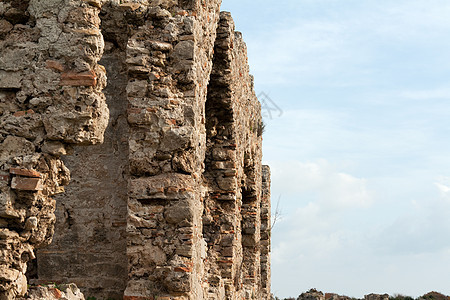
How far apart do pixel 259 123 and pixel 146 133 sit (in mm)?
7988

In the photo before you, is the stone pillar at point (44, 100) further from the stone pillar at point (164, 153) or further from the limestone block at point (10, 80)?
the stone pillar at point (164, 153)

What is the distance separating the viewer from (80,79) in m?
4.70

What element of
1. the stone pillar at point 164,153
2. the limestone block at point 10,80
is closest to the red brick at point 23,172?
the limestone block at point 10,80

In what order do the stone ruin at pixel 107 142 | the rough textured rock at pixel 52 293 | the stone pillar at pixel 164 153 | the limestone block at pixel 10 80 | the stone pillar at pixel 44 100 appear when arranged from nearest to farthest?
the rough textured rock at pixel 52 293
the stone pillar at pixel 44 100
the stone ruin at pixel 107 142
the limestone block at pixel 10 80
the stone pillar at pixel 164 153

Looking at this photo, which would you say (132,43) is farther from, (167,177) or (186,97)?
(167,177)

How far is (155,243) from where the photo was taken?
20.9 ft

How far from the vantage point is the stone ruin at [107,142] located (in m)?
4.62

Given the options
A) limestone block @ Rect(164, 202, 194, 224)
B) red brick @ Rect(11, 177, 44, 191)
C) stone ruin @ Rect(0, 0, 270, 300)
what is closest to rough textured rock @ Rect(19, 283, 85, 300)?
stone ruin @ Rect(0, 0, 270, 300)

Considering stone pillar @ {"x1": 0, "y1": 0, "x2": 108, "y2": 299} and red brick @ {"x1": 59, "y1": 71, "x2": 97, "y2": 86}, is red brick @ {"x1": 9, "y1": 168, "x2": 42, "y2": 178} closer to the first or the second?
stone pillar @ {"x1": 0, "y1": 0, "x2": 108, "y2": 299}

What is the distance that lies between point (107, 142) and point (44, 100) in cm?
248

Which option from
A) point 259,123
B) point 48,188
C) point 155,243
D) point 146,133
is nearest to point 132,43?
point 146,133

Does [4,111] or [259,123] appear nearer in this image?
[4,111]

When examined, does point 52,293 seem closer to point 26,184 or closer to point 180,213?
point 26,184

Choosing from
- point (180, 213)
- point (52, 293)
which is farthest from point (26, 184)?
point (180, 213)
